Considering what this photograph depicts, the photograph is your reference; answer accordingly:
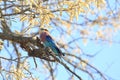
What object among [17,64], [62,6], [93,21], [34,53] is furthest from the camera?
[93,21]

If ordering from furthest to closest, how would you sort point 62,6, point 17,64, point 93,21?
point 93,21 < point 17,64 < point 62,6

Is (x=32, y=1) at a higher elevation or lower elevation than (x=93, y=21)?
higher

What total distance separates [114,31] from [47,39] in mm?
2999

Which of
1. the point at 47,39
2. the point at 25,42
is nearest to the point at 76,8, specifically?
the point at 47,39

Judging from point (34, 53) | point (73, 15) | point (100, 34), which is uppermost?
point (73, 15)

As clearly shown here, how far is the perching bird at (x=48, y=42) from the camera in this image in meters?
3.13

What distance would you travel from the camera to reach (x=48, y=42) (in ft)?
10.8

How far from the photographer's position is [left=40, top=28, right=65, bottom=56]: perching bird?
3126 millimetres

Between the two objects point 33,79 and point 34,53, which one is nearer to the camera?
point 34,53

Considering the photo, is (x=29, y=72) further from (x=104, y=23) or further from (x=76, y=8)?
(x=104, y=23)

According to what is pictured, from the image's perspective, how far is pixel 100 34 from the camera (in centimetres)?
620

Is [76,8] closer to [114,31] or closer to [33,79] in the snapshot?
[33,79]

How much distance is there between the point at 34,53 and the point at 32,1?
49 centimetres

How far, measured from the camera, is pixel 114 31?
6.20 metres
